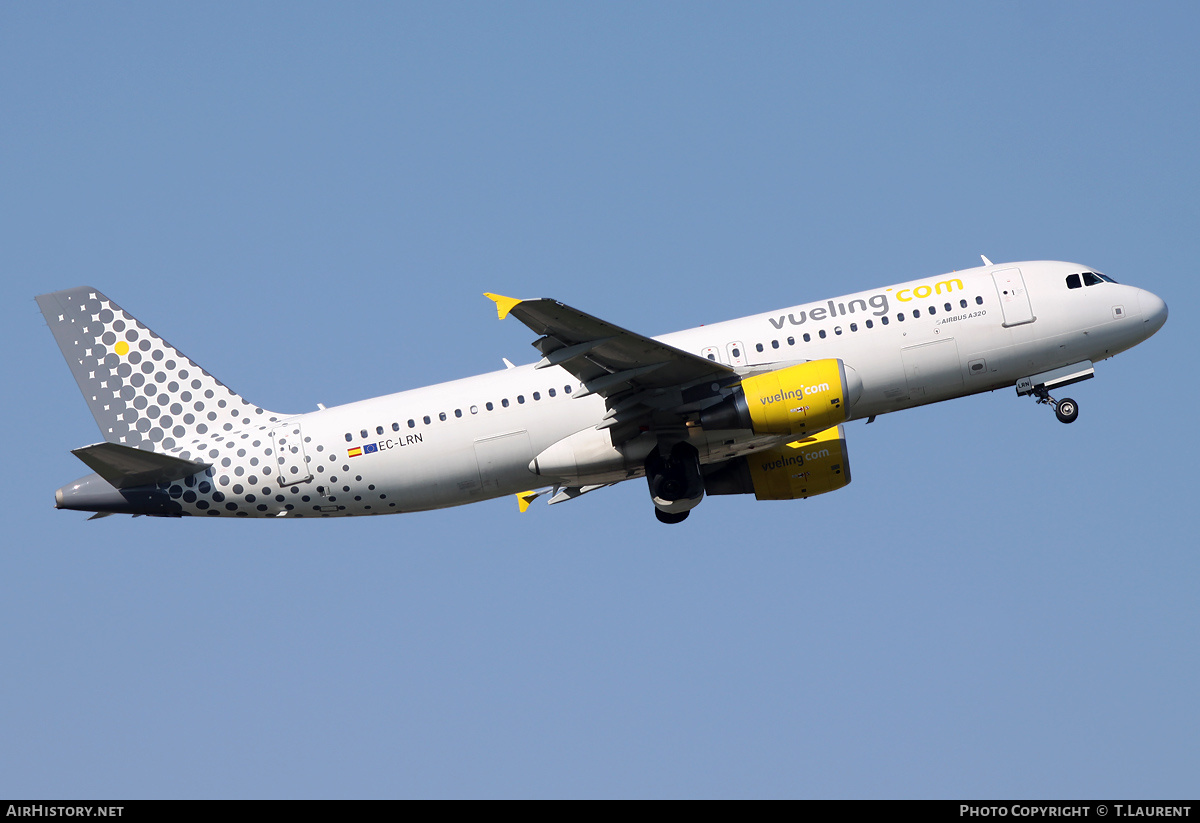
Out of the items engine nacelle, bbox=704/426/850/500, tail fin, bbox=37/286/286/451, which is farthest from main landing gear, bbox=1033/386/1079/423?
tail fin, bbox=37/286/286/451

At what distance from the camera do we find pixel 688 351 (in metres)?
34.8

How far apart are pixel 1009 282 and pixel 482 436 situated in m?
14.9

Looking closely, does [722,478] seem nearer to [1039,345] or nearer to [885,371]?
[885,371]

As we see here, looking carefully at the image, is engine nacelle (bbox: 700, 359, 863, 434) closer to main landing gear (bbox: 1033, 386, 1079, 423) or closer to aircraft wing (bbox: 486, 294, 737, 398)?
aircraft wing (bbox: 486, 294, 737, 398)

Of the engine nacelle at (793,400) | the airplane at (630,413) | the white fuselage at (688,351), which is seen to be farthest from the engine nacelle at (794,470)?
the engine nacelle at (793,400)

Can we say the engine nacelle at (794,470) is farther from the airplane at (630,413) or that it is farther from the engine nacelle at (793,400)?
the engine nacelle at (793,400)

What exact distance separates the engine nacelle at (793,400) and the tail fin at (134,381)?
1316 centimetres

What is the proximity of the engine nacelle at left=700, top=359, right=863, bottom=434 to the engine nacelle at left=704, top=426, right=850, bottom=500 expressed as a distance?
14.8ft

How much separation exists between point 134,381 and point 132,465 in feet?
12.6

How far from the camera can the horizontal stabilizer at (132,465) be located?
3325cm

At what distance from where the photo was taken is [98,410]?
37.0 metres

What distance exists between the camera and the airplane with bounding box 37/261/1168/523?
3391 centimetres

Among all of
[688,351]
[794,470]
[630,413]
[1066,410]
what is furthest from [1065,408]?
[630,413]
